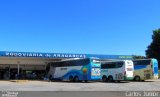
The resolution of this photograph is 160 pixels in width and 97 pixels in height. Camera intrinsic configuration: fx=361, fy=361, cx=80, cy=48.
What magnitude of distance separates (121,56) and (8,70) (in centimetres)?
1909

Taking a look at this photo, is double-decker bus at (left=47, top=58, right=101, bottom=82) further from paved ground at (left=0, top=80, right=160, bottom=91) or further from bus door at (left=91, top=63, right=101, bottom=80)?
paved ground at (left=0, top=80, right=160, bottom=91)

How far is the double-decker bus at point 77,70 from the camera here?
4269 centimetres

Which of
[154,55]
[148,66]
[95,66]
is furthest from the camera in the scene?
[154,55]

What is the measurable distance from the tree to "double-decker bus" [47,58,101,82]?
29.0m

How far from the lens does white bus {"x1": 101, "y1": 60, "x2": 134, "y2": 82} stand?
4375 centimetres

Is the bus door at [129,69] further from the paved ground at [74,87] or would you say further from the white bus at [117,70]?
the paved ground at [74,87]

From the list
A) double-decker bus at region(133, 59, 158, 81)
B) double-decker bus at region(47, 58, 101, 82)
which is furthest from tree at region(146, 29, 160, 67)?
double-decker bus at region(47, 58, 101, 82)

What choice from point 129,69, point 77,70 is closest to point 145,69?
point 129,69

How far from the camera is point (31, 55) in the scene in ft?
176

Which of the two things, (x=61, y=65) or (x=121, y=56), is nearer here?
(x=61, y=65)

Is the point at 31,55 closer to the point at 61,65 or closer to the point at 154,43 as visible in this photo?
the point at 61,65

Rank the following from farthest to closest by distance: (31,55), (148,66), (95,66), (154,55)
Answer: (154,55)
(31,55)
(148,66)
(95,66)

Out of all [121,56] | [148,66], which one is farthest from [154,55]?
[148,66]

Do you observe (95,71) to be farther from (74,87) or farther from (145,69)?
(74,87)
